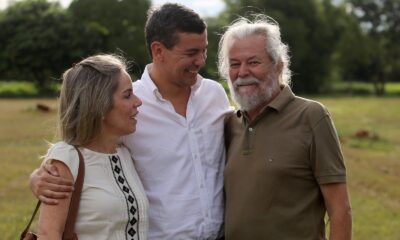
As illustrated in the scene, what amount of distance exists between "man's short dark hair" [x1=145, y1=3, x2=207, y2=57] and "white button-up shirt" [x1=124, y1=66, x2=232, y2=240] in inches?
13.0

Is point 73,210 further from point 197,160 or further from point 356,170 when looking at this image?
point 356,170

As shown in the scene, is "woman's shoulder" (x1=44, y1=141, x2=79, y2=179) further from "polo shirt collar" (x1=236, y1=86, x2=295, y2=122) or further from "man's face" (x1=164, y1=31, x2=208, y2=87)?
"polo shirt collar" (x1=236, y1=86, x2=295, y2=122)

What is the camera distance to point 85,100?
3438 millimetres

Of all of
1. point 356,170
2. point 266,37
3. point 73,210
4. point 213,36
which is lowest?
point 213,36

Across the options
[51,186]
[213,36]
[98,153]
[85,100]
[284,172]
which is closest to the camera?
[51,186]

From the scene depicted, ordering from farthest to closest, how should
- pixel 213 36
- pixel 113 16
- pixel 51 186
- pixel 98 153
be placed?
pixel 113 16, pixel 213 36, pixel 98 153, pixel 51 186

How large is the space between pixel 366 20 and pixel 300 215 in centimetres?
8434

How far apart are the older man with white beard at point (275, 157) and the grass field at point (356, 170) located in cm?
123

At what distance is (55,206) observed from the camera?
10.8ft

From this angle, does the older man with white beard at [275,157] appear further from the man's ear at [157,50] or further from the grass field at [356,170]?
the grass field at [356,170]

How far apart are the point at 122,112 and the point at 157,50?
2.33 feet

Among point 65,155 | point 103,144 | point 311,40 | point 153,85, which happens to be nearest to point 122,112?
point 103,144

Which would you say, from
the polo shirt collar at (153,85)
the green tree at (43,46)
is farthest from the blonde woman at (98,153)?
the green tree at (43,46)

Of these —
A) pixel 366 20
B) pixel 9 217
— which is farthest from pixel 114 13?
pixel 9 217
